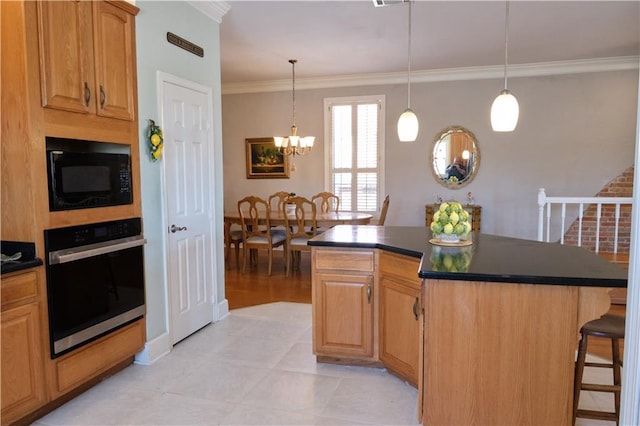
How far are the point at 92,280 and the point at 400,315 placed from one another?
1.84 meters

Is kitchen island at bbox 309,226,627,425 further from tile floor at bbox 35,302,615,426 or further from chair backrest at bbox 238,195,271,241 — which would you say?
chair backrest at bbox 238,195,271,241

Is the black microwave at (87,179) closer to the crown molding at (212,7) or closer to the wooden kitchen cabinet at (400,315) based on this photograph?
the crown molding at (212,7)

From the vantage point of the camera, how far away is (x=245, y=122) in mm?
7090

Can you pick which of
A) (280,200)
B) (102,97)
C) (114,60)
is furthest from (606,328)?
(280,200)

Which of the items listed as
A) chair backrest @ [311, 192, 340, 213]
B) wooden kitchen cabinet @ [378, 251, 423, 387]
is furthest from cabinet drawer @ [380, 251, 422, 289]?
chair backrest @ [311, 192, 340, 213]

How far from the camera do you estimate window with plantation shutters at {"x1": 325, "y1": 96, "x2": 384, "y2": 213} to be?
651 centimetres

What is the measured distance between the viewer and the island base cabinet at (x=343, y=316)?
108 inches

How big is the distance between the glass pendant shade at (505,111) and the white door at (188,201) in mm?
2254

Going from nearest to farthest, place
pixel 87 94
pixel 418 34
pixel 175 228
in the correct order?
pixel 87 94 < pixel 175 228 < pixel 418 34

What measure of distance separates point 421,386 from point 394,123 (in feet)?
16.3

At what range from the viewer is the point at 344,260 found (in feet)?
9.09

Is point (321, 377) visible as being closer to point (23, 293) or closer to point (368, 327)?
point (368, 327)

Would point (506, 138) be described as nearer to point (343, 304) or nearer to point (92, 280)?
point (343, 304)

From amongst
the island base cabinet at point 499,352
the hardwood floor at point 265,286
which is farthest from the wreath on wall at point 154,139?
the island base cabinet at point 499,352
